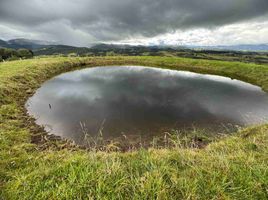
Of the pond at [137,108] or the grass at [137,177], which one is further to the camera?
the pond at [137,108]

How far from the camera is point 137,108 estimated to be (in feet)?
60.2

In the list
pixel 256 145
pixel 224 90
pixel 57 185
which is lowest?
pixel 224 90

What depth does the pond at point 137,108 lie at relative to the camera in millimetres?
14016

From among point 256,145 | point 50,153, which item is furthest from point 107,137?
point 256,145

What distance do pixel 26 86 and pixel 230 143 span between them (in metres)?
22.7

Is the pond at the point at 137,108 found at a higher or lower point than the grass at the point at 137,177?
lower

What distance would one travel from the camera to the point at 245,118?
16703 mm

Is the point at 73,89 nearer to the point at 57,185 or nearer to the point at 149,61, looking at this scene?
the point at 57,185

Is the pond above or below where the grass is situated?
below

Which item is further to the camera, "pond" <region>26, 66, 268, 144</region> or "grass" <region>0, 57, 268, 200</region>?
"pond" <region>26, 66, 268, 144</region>

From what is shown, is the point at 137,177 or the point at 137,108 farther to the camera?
the point at 137,108

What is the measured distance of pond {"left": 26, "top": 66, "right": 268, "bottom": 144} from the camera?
46.0 ft

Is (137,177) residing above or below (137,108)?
above

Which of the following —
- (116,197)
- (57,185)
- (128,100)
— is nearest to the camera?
(116,197)
